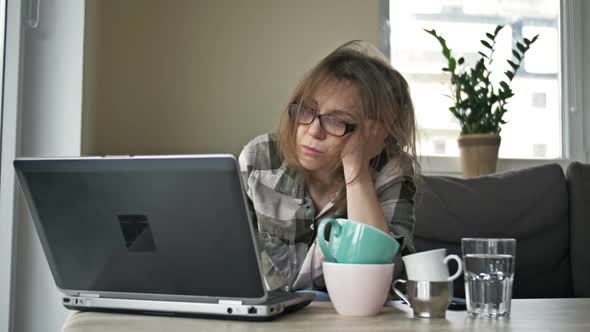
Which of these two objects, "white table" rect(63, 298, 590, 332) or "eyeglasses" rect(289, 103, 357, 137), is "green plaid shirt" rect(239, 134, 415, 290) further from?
"white table" rect(63, 298, 590, 332)

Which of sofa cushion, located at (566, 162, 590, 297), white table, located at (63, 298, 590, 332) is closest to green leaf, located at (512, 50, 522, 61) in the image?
sofa cushion, located at (566, 162, 590, 297)

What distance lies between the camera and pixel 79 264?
83 centimetres

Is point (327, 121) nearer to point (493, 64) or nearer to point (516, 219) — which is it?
point (516, 219)

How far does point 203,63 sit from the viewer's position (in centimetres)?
248

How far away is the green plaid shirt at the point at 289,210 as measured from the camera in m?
1.27

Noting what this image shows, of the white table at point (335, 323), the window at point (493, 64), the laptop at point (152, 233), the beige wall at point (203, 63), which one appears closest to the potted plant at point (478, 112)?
the window at point (493, 64)

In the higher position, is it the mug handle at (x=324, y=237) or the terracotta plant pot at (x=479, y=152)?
the terracotta plant pot at (x=479, y=152)

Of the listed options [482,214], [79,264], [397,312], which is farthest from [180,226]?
[482,214]

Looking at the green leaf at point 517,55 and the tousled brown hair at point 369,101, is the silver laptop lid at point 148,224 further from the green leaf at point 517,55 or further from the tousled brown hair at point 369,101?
the green leaf at point 517,55

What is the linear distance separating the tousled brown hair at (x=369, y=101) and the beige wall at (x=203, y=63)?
115 cm

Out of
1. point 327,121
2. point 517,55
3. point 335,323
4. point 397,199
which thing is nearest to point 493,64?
point 517,55

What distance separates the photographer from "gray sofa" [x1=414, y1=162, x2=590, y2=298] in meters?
2.25

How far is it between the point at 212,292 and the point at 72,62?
1.10m

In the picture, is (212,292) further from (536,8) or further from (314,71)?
(536,8)
